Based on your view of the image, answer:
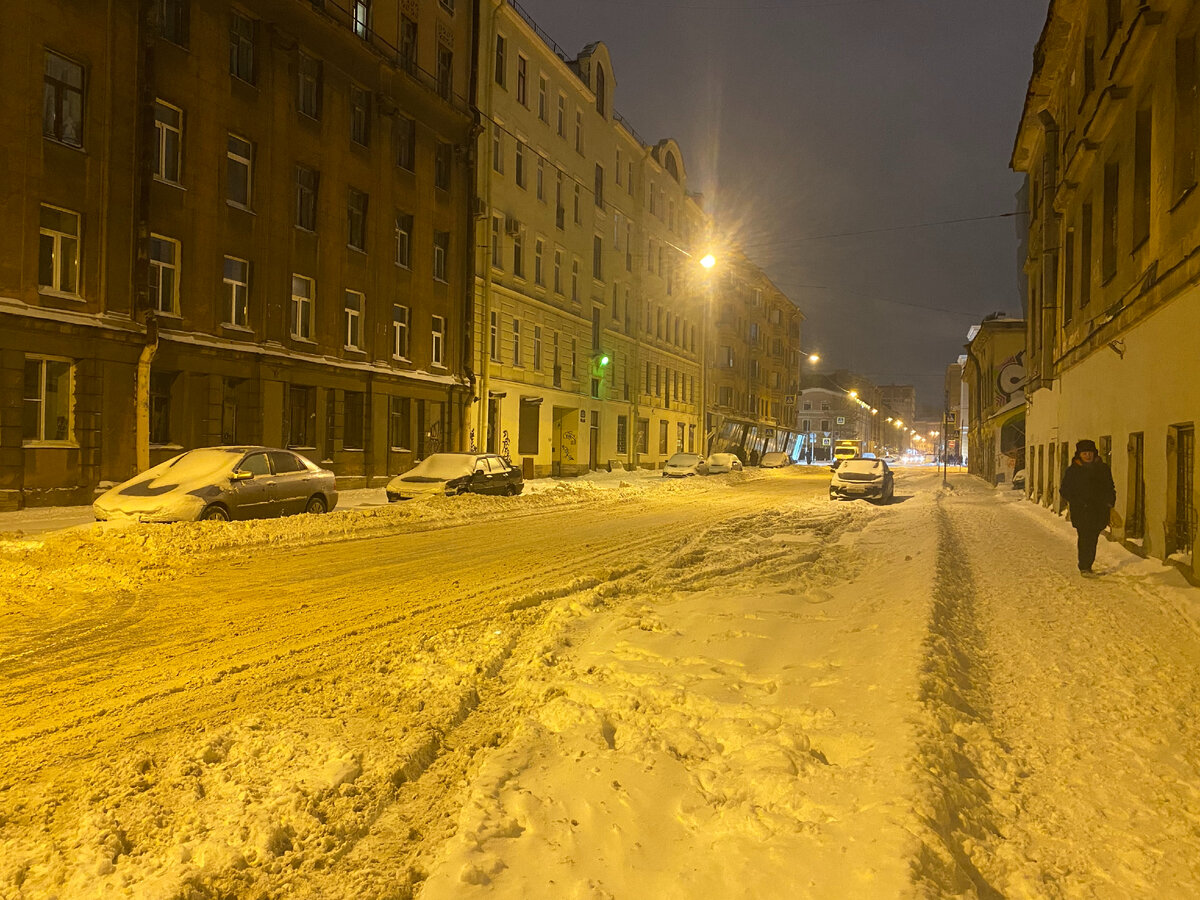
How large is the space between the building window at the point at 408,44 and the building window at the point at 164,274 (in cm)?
1196

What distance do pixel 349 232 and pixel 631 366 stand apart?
77.7 ft

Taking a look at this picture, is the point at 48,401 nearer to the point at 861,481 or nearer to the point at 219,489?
the point at 219,489

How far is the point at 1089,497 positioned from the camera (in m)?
10.3

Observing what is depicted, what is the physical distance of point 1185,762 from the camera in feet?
14.3

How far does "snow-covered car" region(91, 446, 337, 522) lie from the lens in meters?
12.4

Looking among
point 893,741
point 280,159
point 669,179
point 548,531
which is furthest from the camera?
point 669,179

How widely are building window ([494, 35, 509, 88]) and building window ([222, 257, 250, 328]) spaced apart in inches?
642

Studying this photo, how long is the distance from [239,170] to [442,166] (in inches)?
388

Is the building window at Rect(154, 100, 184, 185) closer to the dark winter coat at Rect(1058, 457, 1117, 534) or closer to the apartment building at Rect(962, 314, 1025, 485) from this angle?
the dark winter coat at Rect(1058, 457, 1117, 534)

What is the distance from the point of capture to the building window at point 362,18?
2512 centimetres

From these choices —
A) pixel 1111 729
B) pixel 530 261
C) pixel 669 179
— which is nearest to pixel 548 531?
pixel 1111 729

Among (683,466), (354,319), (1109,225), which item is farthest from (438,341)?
(1109,225)

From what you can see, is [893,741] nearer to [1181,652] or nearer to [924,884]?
[924,884]

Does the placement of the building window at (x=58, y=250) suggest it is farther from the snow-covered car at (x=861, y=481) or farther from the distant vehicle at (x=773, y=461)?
the distant vehicle at (x=773, y=461)
